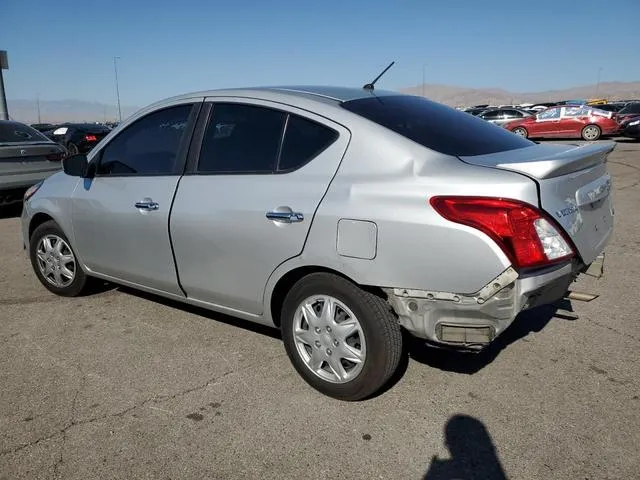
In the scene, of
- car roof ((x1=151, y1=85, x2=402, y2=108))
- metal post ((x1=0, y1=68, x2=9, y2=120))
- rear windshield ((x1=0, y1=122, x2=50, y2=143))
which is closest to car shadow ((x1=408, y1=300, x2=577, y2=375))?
car roof ((x1=151, y1=85, x2=402, y2=108))

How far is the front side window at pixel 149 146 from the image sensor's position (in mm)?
3559

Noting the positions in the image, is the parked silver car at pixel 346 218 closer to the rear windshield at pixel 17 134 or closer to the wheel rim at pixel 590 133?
the rear windshield at pixel 17 134

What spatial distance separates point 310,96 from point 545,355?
7.13ft

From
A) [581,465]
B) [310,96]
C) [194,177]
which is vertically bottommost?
[581,465]

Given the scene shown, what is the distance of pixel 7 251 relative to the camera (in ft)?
20.7

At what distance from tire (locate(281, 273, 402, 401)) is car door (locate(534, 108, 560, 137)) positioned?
2165cm

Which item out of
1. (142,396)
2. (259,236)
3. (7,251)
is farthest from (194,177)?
(7,251)

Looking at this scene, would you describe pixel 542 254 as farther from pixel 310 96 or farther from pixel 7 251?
pixel 7 251

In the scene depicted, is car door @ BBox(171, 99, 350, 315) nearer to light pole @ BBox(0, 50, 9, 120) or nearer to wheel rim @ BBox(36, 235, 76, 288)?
wheel rim @ BBox(36, 235, 76, 288)

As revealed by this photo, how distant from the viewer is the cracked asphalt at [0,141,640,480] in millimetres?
2416

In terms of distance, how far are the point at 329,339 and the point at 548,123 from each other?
21922 millimetres

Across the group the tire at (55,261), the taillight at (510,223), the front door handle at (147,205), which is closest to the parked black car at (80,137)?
the tire at (55,261)

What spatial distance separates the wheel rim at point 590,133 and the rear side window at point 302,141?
842 inches

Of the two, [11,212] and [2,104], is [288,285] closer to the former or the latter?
[11,212]
